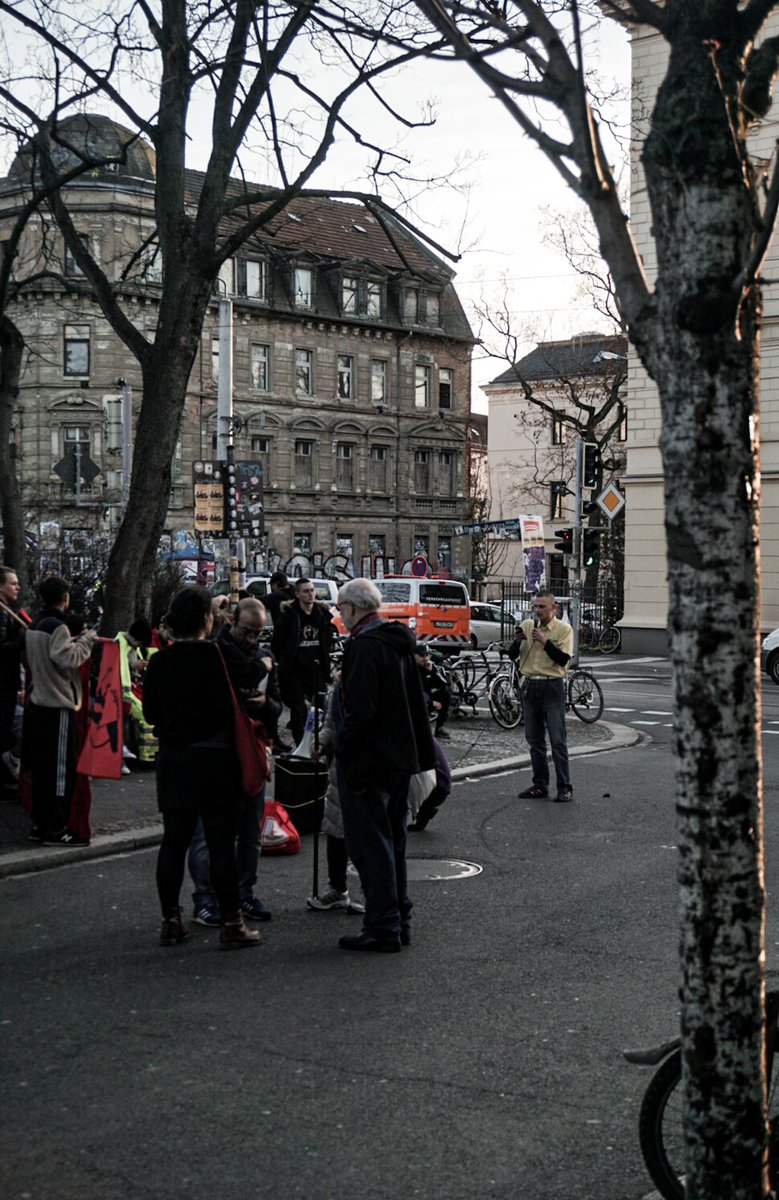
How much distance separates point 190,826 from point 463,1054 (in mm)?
2275

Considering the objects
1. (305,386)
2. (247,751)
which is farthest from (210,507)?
(305,386)

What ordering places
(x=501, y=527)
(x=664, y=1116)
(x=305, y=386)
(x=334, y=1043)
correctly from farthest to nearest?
1. (x=305, y=386)
2. (x=501, y=527)
3. (x=334, y=1043)
4. (x=664, y=1116)

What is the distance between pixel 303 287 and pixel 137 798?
5345 centimetres

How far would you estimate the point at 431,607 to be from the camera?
112 ft

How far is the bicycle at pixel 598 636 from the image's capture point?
132ft

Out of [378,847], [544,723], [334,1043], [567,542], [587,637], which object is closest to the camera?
[334,1043]

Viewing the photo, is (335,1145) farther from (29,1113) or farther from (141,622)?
(141,622)

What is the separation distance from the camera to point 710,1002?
11.1 feet

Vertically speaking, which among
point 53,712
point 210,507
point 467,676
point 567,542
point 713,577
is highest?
point 210,507

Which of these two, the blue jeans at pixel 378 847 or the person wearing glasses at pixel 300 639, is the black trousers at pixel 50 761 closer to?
the blue jeans at pixel 378 847

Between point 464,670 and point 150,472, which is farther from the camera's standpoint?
point 464,670

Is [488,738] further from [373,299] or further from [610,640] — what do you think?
[373,299]

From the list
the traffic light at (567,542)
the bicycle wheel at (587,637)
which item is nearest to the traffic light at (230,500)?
the traffic light at (567,542)

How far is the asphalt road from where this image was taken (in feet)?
15.1
